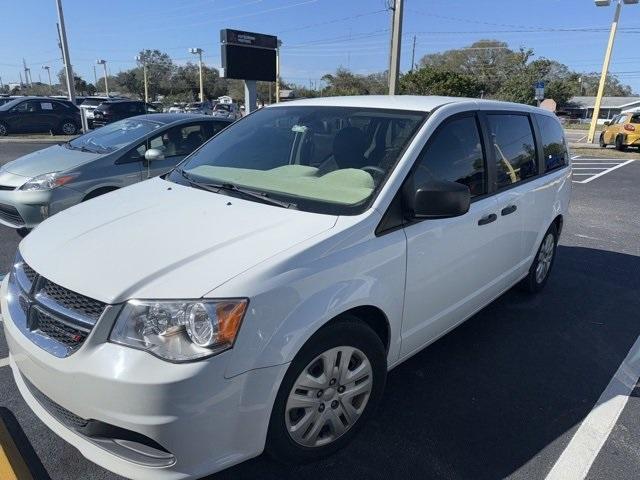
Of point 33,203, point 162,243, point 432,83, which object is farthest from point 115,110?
point 432,83

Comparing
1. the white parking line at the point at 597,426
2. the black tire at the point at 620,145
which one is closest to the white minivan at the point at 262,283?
the white parking line at the point at 597,426

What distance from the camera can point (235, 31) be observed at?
13.0 meters

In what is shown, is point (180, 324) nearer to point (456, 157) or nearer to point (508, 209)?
point (456, 157)

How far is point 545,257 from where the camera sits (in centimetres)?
465

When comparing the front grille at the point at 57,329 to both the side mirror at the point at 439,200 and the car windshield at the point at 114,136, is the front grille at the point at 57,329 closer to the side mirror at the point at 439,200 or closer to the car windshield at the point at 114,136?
the side mirror at the point at 439,200

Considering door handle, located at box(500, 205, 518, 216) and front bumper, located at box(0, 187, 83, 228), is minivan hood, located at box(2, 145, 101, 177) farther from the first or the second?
door handle, located at box(500, 205, 518, 216)

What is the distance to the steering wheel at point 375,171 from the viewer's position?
2.62 meters

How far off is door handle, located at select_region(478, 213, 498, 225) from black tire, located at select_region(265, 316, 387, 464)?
→ 1.18 meters

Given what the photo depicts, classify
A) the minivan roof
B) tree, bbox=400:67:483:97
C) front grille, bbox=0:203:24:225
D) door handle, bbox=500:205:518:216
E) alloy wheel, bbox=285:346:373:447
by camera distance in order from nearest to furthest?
1. alloy wheel, bbox=285:346:373:447
2. the minivan roof
3. door handle, bbox=500:205:518:216
4. front grille, bbox=0:203:24:225
5. tree, bbox=400:67:483:97

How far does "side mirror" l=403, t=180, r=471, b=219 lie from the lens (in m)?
2.43

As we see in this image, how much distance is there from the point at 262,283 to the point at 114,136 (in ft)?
17.4

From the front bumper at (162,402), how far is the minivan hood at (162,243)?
232mm

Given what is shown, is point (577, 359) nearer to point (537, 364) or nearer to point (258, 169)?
point (537, 364)

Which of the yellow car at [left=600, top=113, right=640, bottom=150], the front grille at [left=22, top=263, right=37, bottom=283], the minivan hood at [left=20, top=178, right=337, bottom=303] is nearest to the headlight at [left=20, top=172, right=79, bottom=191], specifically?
the minivan hood at [left=20, top=178, right=337, bottom=303]
